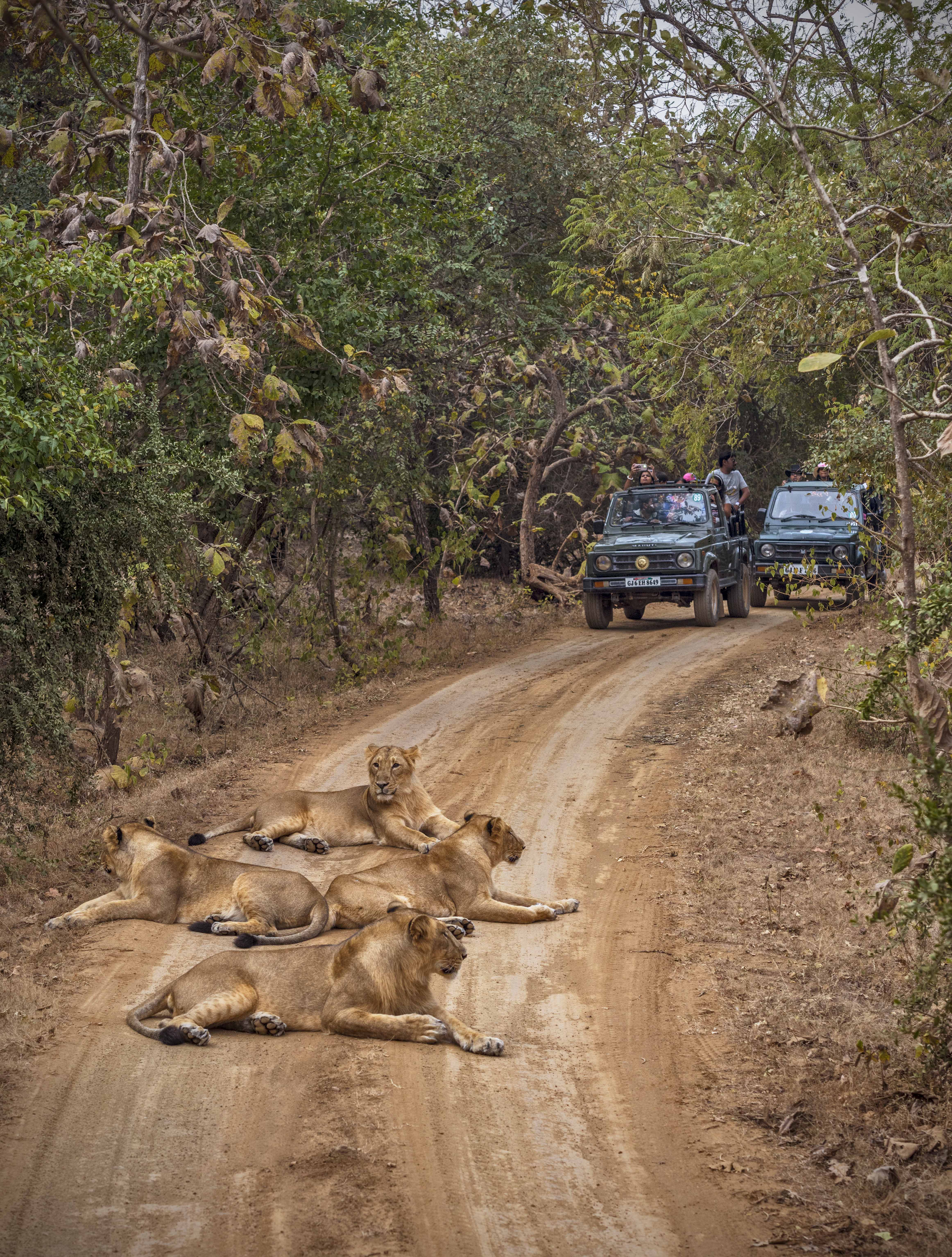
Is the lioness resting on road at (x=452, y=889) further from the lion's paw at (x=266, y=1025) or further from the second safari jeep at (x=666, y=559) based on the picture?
the second safari jeep at (x=666, y=559)

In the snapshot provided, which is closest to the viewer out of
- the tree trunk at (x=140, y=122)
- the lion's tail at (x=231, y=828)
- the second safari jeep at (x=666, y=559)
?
the lion's tail at (x=231, y=828)

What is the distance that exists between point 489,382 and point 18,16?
9978mm

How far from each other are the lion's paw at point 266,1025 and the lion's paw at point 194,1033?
9.9 inches

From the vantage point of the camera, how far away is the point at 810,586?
63.6 ft

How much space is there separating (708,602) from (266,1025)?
1349 cm

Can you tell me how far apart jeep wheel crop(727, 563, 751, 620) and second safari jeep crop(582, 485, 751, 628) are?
0.02 meters

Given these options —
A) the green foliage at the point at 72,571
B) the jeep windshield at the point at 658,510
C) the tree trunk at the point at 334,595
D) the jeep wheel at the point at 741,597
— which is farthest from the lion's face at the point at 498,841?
the jeep wheel at the point at 741,597

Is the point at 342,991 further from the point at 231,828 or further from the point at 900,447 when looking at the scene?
the point at 900,447

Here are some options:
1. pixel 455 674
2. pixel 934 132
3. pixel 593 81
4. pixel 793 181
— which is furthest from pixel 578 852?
pixel 593 81

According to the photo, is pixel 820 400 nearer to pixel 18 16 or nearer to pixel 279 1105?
pixel 18 16

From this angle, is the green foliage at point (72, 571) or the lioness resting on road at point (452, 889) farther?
the green foliage at point (72, 571)

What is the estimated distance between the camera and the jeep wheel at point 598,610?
61.6 feet

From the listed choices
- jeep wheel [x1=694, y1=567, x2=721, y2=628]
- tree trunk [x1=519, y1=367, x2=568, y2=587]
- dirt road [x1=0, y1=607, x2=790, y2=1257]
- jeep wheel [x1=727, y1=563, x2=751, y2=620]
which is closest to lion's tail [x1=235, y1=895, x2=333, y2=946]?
dirt road [x1=0, y1=607, x2=790, y2=1257]

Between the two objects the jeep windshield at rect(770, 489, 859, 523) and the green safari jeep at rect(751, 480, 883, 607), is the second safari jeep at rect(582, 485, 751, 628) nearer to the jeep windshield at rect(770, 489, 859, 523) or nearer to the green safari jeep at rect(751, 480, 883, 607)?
the green safari jeep at rect(751, 480, 883, 607)
